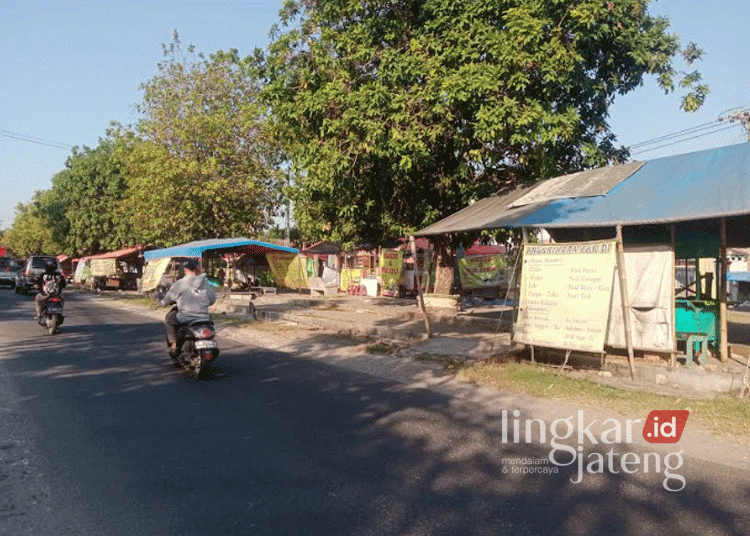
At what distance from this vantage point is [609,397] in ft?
24.9

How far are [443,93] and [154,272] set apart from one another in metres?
Answer: 16.9

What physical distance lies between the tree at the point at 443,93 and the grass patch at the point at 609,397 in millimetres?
4930

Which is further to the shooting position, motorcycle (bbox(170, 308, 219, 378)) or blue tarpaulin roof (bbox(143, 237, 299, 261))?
blue tarpaulin roof (bbox(143, 237, 299, 261))

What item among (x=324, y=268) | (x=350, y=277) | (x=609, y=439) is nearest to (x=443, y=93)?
(x=609, y=439)

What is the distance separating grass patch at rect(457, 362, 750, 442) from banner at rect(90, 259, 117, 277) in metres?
37.2

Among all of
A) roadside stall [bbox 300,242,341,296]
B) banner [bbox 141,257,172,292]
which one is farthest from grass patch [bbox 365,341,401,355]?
roadside stall [bbox 300,242,341,296]

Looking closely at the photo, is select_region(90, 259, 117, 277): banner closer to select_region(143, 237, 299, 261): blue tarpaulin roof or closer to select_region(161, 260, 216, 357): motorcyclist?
select_region(143, 237, 299, 261): blue tarpaulin roof

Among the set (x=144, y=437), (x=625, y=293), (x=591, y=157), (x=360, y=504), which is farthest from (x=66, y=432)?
(x=591, y=157)

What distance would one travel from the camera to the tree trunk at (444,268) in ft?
55.1

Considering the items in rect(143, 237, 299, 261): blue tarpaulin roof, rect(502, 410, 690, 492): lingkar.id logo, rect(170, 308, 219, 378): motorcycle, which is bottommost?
rect(502, 410, 690, 492): lingkar.id logo

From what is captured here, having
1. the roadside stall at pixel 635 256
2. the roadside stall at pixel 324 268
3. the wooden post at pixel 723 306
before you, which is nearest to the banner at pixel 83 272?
the roadside stall at pixel 324 268

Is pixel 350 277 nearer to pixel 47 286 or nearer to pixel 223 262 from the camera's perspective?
pixel 223 262

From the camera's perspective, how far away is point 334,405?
720 cm

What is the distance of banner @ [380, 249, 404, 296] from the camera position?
2702 cm
